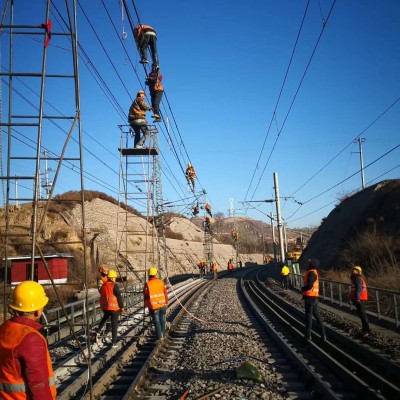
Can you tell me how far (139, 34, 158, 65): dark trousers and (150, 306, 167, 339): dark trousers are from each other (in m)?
6.33

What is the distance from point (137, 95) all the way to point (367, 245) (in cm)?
1933

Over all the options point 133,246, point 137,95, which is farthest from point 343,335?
point 133,246

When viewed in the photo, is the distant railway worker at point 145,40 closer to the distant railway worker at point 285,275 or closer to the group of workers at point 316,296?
the group of workers at point 316,296

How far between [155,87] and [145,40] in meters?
1.59

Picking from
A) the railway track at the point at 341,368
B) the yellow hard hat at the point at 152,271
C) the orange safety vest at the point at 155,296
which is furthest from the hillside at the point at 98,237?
the railway track at the point at 341,368

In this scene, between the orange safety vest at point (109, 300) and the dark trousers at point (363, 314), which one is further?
the dark trousers at point (363, 314)

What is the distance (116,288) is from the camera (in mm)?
9125

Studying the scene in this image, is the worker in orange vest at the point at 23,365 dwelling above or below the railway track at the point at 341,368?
above

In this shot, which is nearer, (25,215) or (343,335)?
(343,335)

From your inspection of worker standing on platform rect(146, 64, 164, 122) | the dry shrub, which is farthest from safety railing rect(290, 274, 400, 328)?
worker standing on platform rect(146, 64, 164, 122)

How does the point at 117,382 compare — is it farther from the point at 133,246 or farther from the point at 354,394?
the point at 133,246

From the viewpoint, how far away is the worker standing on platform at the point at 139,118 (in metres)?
14.0

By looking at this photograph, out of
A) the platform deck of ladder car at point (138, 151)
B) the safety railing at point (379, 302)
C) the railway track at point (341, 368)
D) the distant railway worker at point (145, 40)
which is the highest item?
the distant railway worker at point (145, 40)

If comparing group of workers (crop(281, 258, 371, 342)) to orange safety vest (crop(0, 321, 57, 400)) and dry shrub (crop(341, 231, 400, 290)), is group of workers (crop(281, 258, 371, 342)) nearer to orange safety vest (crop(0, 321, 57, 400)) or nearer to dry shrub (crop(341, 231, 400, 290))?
orange safety vest (crop(0, 321, 57, 400))
